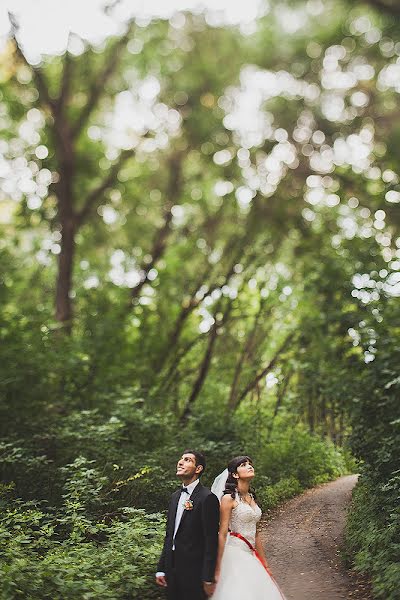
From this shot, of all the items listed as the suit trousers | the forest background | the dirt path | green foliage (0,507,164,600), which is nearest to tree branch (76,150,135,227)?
the forest background

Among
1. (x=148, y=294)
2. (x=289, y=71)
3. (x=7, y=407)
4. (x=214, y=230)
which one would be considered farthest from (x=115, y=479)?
(x=289, y=71)

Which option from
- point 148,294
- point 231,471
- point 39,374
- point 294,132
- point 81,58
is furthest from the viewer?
point 148,294

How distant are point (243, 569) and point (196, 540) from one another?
1.62 ft

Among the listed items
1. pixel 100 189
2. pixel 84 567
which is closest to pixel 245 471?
pixel 84 567

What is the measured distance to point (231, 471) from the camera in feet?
17.2

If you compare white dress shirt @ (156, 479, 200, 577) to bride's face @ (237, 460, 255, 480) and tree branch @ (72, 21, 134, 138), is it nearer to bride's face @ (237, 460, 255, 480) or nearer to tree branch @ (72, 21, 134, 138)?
bride's face @ (237, 460, 255, 480)

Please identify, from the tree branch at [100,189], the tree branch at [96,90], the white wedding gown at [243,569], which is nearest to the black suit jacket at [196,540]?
the white wedding gown at [243,569]

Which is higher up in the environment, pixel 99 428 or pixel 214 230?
pixel 214 230

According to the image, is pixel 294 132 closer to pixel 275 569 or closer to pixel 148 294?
pixel 148 294

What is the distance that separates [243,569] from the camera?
479 cm

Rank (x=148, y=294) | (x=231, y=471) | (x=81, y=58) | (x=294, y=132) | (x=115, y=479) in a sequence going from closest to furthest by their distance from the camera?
(x=231, y=471)
(x=115, y=479)
(x=81, y=58)
(x=294, y=132)
(x=148, y=294)

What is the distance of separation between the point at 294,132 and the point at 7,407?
925 cm

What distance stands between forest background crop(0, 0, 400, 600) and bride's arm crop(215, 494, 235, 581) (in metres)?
3.28

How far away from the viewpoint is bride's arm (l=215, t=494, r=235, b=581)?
468cm
